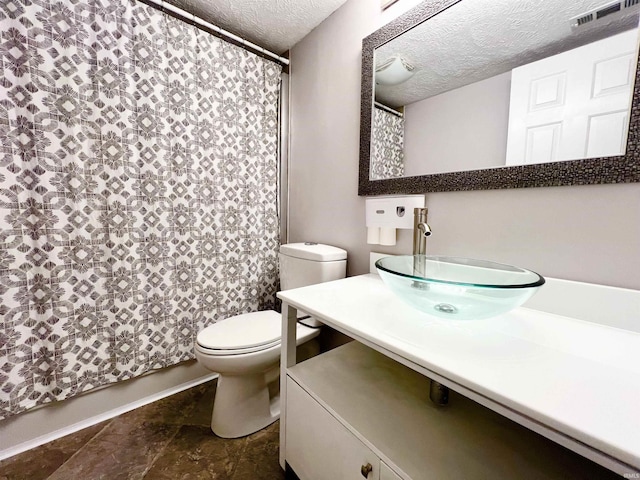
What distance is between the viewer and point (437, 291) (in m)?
0.68

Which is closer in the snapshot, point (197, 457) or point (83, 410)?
point (197, 457)

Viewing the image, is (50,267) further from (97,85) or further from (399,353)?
(399,353)

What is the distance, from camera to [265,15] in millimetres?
1432

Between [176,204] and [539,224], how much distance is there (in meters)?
1.57

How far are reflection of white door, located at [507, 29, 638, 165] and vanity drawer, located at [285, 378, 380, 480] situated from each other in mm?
963

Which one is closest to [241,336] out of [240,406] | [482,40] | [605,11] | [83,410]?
[240,406]

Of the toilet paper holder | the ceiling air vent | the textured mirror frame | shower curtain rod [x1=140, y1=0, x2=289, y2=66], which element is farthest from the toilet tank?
shower curtain rod [x1=140, y1=0, x2=289, y2=66]

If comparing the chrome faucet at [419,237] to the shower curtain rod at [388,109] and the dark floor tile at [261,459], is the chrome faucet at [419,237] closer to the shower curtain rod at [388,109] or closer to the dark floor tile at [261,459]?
the shower curtain rod at [388,109]

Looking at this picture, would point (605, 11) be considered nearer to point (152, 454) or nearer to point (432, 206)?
point (432, 206)

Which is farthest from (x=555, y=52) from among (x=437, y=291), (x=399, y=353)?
(x=399, y=353)

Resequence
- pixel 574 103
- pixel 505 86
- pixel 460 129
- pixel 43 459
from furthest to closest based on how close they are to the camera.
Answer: pixel 43 459 < pixel 460 129 < pixel 505 86 < pixel 574 103

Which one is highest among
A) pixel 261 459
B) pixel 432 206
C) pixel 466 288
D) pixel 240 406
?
pixel 432 206

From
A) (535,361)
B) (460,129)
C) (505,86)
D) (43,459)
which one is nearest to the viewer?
(535,361)

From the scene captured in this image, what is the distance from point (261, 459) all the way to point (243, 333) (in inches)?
20.2
